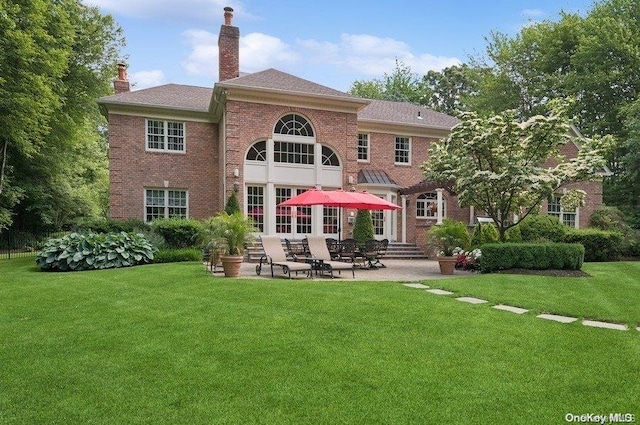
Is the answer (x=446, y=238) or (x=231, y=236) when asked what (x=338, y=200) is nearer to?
(x=446, y=238)

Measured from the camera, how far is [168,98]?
65.2ft

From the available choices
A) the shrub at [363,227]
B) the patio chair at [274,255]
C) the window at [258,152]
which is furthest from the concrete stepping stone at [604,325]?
the window at [258,152]

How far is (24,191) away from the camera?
79.9 ft

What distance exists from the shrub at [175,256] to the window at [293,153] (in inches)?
210

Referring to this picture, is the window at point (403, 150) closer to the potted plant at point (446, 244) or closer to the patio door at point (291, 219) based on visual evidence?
the patio door at point (291, 219)

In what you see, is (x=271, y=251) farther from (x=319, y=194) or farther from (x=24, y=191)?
(x=24, y=191)

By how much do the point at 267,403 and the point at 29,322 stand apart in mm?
4819

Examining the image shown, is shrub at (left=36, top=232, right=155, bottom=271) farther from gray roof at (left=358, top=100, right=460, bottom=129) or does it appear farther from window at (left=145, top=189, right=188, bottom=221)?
gray roof at (left=358, top=100, right=460, bottom=129)

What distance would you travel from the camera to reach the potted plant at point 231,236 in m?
10.8

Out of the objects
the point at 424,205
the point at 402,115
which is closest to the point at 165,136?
the point at 402,115

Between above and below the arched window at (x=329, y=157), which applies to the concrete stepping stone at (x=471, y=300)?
below

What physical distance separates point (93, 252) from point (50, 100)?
923 cm

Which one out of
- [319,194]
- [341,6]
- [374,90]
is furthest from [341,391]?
[374,90]

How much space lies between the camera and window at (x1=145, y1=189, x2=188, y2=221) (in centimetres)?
1905
